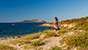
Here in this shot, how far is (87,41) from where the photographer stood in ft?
21.9

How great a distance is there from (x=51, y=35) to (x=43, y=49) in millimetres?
4309

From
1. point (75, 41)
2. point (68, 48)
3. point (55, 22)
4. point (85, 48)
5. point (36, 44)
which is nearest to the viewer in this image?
point (85, 48)

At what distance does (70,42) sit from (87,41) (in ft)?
4.81

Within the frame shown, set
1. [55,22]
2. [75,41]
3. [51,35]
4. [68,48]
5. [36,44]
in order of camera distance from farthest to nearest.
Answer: [55,22] → [51,35] → [36,44] → [75,41] → [68,48]

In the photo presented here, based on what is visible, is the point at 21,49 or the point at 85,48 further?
the point at 21,49

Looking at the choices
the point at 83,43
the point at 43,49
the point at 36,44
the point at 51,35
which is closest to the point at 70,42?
the point at 83,43

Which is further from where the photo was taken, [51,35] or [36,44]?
[51,35]

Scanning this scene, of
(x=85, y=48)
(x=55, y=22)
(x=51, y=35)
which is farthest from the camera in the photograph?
(x=55, y=22)

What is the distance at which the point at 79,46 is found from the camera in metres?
6.46

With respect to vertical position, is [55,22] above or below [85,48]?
above

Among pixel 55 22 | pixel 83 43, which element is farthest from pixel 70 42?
pixel 55 22

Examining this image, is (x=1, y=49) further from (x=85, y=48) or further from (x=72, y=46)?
(x=85, y=48)

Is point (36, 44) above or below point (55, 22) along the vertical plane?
below

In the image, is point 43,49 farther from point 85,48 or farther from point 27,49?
point 85,48
